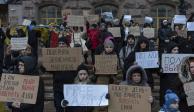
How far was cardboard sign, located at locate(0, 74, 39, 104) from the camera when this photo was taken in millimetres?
9312

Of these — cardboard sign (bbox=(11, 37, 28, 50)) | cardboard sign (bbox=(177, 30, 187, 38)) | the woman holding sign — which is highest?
cardboard sign (bbox=(177, 30, 187, 38))

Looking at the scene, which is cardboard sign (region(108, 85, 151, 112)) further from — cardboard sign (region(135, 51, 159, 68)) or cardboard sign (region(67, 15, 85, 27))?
cardboard sign (region(67, 15, 85, 27))

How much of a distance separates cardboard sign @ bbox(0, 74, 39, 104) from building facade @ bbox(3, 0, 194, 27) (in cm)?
1596

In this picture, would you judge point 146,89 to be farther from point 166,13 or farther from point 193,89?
point 166,13

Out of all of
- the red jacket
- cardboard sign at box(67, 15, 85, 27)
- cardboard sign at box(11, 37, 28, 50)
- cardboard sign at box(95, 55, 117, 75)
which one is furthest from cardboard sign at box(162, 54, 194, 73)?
cardboard sign at box(67, 15, 85, 27)

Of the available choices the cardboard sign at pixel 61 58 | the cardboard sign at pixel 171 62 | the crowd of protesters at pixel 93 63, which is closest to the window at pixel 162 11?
the crowd of protesters at pixel 93 63

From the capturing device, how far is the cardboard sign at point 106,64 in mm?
11111

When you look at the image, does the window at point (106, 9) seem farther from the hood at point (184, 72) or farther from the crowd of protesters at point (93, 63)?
the hood at point (184, 72)

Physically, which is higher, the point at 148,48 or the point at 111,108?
the point at 148,48

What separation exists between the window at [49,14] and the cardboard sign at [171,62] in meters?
15.2

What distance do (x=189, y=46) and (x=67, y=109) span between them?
4480mm

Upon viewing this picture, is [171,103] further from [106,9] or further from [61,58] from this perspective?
[106,9]

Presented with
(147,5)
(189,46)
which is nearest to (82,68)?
(189,46)

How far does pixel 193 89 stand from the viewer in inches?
363
